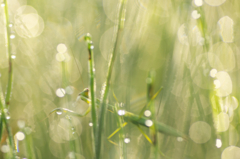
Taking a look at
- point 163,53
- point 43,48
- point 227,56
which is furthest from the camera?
point 43,48

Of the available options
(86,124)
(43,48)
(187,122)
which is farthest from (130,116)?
(43,48)

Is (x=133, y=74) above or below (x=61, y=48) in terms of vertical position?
below

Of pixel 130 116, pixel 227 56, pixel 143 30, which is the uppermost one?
pixel 143 30

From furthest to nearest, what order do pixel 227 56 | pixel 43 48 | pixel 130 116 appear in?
pixel 43 48 < pixel 227 56 < pixel 130 116

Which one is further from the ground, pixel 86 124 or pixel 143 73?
pixel 143 73

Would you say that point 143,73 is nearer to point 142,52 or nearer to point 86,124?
point 142,52

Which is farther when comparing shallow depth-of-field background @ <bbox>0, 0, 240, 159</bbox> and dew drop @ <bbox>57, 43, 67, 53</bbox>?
dew drop @ <bbox>57, 43, 67, 53</bbox>

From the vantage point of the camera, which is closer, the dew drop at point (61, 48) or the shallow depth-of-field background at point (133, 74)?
the shallow depth-of-field background at point (133, 74)

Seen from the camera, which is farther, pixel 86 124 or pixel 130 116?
pixel 86 124
